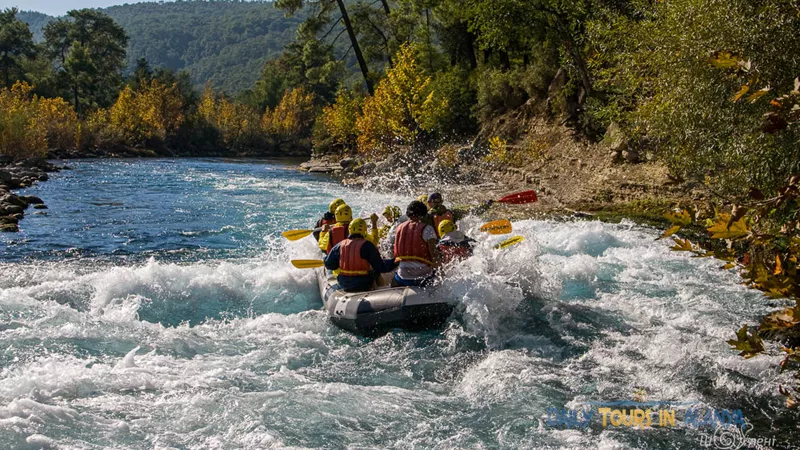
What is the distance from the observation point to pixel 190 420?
5.86 meters

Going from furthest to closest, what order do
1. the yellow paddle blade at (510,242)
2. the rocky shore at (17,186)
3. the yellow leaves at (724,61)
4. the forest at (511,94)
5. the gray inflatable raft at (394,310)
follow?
the rocky shore at (17,186) → the yellow paddle blade at (510,242) → the gray inflatable raft at (394,310) → the forest at (511,94) → the yellow leaves at (724,61)

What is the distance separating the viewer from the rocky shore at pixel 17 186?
50.6 feet

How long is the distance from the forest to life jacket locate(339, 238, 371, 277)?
3979 millimetres

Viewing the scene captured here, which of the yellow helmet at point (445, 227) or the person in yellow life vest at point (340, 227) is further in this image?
the person in yellow life vest at point (340, 227)

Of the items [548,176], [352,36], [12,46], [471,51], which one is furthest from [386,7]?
[12,46]

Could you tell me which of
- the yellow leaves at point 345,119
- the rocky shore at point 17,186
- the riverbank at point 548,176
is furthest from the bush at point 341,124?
the rocky shore at point 17,186

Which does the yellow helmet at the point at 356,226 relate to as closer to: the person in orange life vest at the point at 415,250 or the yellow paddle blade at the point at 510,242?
the person in orange life vest at the point at 415,250

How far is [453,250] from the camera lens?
8.76 m

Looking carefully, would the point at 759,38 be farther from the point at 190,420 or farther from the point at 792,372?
the point at 190,420

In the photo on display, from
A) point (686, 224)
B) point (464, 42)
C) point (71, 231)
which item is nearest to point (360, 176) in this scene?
point (464, 42)

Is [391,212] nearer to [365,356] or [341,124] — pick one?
[365,356]

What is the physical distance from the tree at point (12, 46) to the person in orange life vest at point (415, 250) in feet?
187

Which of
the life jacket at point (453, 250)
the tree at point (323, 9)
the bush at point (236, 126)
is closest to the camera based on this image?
the life jacket at point (453, 250)

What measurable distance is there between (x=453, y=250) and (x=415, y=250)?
59 cm
